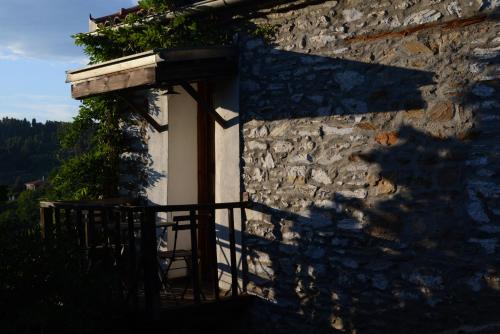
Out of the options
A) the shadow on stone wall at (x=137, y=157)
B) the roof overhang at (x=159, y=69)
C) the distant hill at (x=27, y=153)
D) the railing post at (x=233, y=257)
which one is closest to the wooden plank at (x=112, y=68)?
the roof overhang at (x=159, y=69)

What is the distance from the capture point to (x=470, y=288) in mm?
4270

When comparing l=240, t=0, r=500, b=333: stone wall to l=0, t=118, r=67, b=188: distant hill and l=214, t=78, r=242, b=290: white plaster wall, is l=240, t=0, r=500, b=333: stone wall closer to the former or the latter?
l=214, t=78, r=242, b=290: white plaster wall

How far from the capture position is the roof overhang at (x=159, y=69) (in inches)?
207

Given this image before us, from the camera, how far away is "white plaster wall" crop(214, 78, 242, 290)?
5.67m

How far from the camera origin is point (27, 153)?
2294 centimetres

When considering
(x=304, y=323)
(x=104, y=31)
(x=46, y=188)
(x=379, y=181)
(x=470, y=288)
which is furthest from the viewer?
(x=46, y=188)

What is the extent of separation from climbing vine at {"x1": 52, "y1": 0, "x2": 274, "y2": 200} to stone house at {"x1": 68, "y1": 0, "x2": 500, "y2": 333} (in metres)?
0.37

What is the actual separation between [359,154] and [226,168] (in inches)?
57.8

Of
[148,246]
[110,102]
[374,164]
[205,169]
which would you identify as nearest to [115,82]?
[110,102]

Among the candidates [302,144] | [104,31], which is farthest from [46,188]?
[302,144]

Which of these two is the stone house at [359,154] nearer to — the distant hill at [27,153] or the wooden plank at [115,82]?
the wooden plank at [115,82]

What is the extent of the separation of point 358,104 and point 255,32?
1337mm

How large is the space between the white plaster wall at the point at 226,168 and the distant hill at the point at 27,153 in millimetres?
16613

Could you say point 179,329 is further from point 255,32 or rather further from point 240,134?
point 255,32
